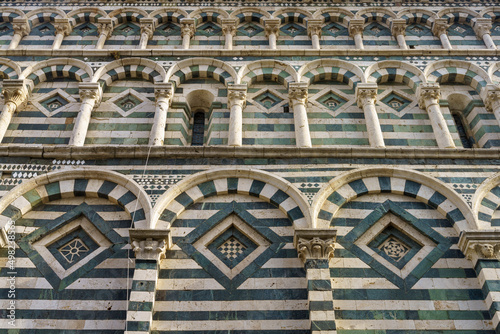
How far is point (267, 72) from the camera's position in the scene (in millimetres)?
11383

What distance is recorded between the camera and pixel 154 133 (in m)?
9.96

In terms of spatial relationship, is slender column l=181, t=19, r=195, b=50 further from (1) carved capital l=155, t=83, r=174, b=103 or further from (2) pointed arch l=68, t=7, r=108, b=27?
(2) pointed arch l=68, t=7, r=108, b=27

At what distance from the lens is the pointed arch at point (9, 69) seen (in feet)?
36.9

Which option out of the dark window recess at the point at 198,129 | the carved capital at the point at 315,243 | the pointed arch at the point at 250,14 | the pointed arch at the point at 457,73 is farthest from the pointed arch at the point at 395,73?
the carved capital at the point at 315,243

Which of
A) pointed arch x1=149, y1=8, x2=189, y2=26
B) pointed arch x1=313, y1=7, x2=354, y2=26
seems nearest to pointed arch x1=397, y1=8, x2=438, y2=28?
pointed arch x1=313, y1=7, x2=354, y2=26

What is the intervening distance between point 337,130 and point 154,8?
587cm

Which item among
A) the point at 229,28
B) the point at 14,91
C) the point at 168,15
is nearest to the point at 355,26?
the point at 229,28

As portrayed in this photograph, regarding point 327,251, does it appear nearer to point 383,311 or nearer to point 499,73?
point 383,311

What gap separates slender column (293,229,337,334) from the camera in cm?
730

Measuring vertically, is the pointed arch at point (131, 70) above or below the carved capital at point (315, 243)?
above

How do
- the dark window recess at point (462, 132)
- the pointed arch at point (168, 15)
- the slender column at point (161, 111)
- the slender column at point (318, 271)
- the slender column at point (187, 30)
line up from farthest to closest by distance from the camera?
the pointed arch at point (168, 15) < the slender column at point (187, 30) < the dark window recess at point (462, 132) < the slender column at point (161, 111) < the slender column at point (318, 271)

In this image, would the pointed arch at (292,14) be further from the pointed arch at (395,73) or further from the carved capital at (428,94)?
the carved capital at (428,94)

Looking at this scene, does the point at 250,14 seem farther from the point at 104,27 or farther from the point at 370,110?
the point at 370,110

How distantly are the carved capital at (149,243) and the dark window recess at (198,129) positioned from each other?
2777 millimetres
